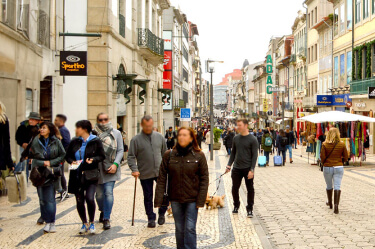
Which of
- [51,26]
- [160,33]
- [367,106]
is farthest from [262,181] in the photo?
[160,33]

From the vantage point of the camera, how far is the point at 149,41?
30.2 m

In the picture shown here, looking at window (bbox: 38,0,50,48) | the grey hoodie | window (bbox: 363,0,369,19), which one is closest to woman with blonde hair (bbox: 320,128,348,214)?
the grey hoodie

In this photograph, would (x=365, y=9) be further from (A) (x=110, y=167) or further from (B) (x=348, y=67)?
(A) (x=110, y=167)

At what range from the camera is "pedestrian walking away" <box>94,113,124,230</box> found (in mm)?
8469

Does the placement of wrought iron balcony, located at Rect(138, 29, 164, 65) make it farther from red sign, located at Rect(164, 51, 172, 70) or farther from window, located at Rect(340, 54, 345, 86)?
red sign, located at Rect(164, 51, 172, 70)

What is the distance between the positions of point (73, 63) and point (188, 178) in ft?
41.0

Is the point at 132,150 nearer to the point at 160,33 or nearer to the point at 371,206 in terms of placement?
the point at 371,206

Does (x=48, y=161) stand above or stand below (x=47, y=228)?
above

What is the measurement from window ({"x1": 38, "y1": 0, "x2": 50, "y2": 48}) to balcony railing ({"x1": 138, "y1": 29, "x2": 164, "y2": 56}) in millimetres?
10865

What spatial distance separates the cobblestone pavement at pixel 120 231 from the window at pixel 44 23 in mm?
7487

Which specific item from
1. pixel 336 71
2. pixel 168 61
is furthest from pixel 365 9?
pixel 168 61

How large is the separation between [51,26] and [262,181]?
325 inches

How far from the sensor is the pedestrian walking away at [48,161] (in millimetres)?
8094

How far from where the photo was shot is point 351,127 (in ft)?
79.3
